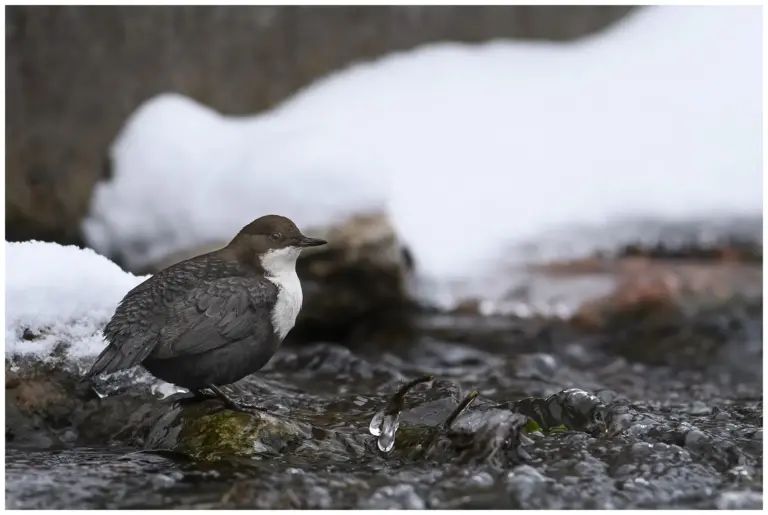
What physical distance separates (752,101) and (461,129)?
8.53ft

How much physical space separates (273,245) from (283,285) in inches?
7.0

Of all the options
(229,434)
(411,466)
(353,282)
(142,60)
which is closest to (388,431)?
(411,466)

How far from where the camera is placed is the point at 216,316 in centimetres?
349

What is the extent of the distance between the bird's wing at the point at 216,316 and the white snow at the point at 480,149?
2.63 metres

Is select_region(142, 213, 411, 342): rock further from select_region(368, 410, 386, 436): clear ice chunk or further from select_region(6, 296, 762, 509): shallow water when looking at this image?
select_region(368, 410, 386, 436): clear ice chunk

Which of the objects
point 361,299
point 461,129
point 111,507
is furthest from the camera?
point 461,129

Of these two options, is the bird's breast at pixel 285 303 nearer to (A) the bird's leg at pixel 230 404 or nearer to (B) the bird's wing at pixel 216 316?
(B) the bird's wing at pixel 216 316

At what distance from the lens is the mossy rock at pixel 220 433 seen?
3402 millimetres

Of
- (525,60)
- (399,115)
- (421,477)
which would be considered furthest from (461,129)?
(421,477)

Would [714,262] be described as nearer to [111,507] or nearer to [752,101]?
[752,101]

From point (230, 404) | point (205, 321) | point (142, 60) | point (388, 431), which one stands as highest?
point (142, 60)

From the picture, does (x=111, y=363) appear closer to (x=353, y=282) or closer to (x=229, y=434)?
(x=229, y=434)

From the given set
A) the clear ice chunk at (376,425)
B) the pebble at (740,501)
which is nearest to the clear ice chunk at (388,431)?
the clear ice chunk at (376,425)

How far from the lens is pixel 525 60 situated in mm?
8719
